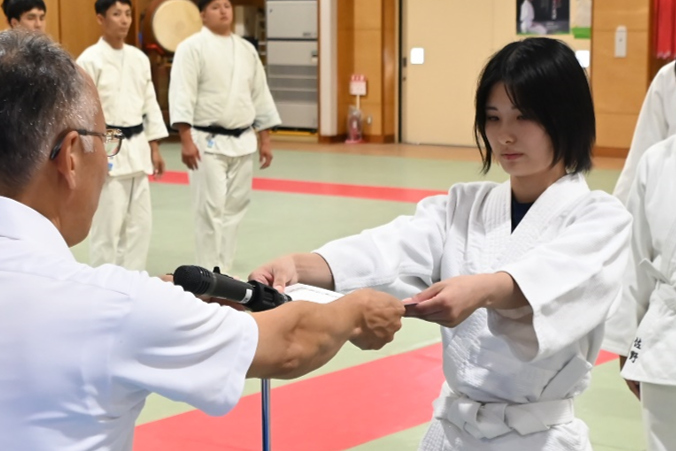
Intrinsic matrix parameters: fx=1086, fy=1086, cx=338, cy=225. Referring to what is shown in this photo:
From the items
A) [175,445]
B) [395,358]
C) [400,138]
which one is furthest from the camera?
[400,138]

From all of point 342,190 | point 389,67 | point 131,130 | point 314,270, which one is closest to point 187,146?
point 131,130

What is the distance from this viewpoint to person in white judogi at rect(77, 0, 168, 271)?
22.1 feet

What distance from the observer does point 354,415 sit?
453 cm

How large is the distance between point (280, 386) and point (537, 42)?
2967 mm

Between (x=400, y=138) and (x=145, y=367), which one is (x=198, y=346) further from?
(x=400, y=138)

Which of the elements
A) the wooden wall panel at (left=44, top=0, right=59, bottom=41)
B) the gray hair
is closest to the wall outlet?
the wooden wall panel at (left=44, top=0, right=59, bottom=41)

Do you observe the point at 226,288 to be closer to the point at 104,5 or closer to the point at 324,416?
the point at 324,416

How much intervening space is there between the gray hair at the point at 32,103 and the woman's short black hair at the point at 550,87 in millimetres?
1020

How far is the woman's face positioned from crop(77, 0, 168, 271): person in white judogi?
4619mm

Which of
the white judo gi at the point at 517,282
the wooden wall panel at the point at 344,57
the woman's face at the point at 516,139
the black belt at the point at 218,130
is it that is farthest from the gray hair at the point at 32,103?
the wooden wall panel at the point at 344,57

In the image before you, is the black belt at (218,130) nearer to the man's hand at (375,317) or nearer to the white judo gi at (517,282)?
the white judo gi at (517,282)

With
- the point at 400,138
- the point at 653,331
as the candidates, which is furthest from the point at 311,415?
the point at 400,138

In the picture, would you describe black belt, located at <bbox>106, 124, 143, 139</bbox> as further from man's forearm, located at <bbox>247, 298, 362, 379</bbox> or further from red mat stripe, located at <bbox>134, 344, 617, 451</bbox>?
man's forearm, located at <bbox>247, 298, 362, 379</bbox>

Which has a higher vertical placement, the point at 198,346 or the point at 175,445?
the point at 198,346
